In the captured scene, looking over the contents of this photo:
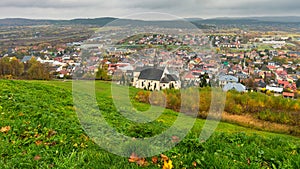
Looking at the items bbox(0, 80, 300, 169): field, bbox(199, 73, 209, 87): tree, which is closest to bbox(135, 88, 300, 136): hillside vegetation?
bbox(199, 73, 209, 87): tree

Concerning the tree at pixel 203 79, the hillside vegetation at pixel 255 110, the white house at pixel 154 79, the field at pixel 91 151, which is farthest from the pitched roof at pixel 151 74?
the field at pixel 91 151

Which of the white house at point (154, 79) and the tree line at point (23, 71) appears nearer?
the white house at point (154, 79)

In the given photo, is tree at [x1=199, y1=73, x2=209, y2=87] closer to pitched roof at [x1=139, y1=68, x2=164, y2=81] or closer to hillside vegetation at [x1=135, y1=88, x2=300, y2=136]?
hillside vegetation at [x1=135, y1=88, x2=300, y2=136]

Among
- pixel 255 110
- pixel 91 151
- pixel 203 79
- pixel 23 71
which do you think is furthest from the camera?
pixel 23 71

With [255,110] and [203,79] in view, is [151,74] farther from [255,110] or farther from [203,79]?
[255,110]

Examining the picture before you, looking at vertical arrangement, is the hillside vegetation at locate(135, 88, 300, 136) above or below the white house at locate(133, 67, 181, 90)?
below

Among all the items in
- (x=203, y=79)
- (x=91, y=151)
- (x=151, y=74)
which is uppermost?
(x=91, y=151)

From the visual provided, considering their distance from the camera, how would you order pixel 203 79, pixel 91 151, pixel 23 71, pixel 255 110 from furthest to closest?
pixel 23 71 → pixel 203 79 → pixel 255 110 → pixel 91 151

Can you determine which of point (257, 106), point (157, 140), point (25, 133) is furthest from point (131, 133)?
point (257, 106)

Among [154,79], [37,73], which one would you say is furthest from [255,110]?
[37,73]

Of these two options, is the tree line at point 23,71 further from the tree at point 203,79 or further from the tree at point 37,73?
the tree at point 203,79

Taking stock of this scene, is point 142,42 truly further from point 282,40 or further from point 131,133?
point 282,40
